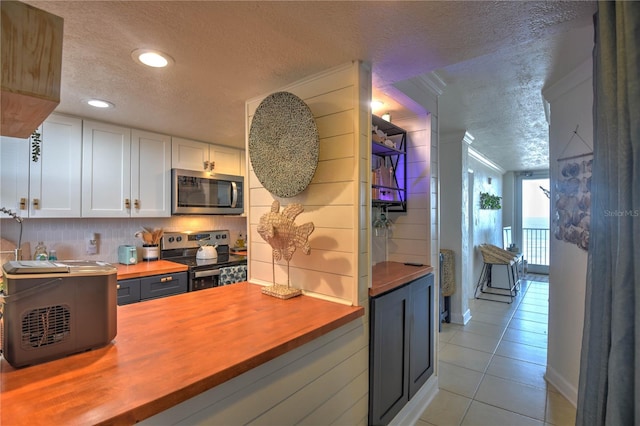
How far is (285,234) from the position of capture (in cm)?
169

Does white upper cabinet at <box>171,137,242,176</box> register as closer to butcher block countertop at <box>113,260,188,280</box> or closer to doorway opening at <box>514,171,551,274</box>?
butcher block countertop at <box>113,260,188,280</box>

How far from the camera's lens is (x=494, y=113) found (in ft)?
10.5

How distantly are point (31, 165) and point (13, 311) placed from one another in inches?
78.2

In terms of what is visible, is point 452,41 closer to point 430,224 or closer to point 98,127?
point 430,224

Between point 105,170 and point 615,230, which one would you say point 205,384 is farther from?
point 105,170

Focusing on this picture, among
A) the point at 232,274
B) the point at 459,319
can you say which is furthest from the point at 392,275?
the point at 459,319

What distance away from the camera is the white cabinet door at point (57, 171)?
232 cm

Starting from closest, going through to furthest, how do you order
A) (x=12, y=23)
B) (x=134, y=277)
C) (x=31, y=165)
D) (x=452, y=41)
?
(x=12, y=23), (x=452, y=41), (x=31, y=165), (x=134, y=277)

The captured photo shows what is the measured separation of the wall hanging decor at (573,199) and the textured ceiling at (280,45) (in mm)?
678

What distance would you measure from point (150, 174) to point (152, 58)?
1676mm

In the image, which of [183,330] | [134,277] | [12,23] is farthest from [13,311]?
[134,277]

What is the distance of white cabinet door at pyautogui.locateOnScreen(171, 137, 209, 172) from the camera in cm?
312

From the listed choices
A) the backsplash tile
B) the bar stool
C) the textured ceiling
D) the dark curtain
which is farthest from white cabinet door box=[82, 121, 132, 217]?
the bar stool

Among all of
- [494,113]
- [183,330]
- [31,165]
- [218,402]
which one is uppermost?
[494,113]
